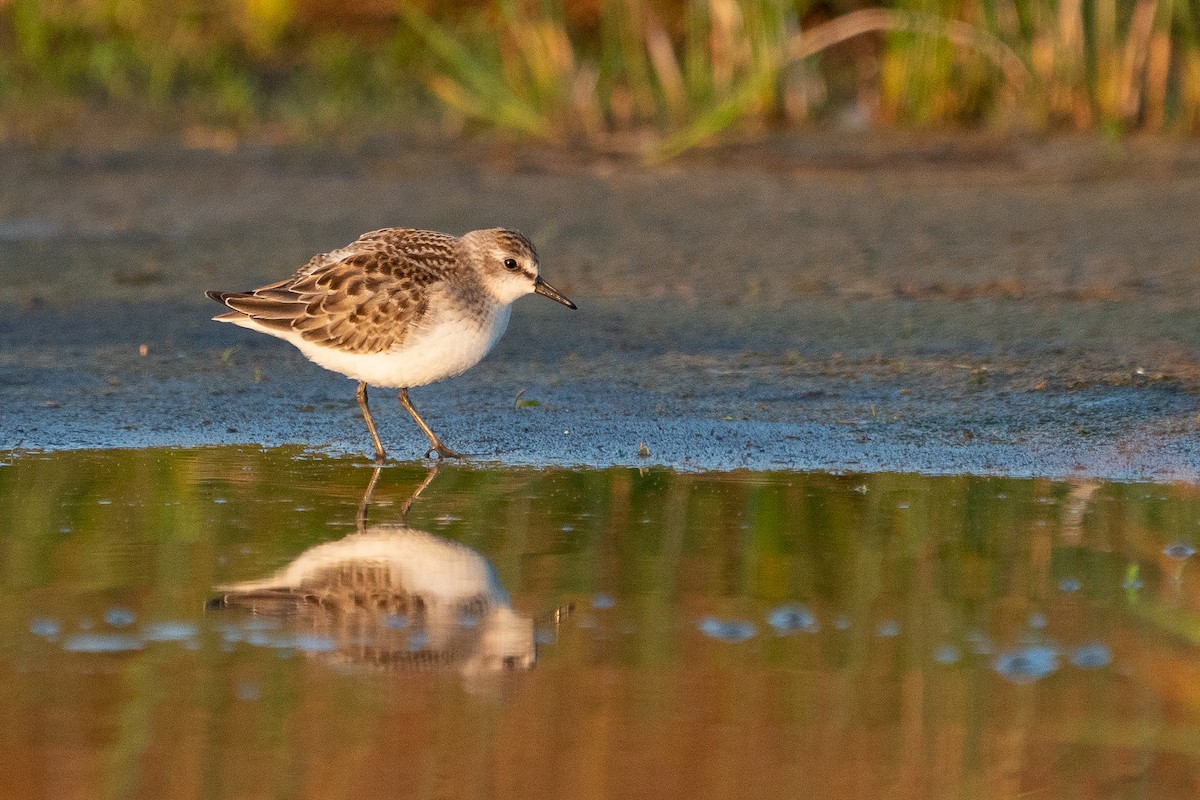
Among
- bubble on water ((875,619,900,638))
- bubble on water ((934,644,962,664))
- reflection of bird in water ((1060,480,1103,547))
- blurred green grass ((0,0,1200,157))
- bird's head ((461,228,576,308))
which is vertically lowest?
bubble on water ((934,644,962,664))

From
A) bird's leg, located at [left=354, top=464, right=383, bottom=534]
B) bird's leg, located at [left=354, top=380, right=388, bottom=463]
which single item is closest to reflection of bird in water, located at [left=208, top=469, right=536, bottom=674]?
bird's leg, located at [left=354, top=464, right=383, bottom=534]

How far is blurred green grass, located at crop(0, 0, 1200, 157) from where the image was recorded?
11.4m

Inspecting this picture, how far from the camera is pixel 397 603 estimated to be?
4.73 m

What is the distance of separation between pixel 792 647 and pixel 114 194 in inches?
313

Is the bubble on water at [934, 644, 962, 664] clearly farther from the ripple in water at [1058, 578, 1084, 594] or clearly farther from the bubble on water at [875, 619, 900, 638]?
the ripple in water at [1058, 578, 1084, 594]

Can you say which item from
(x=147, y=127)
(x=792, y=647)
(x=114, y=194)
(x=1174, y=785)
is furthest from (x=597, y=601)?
(x=147, y=127)

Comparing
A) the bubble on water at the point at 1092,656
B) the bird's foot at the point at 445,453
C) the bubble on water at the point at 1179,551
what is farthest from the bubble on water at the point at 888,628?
the bird's foot at the point at 445,453

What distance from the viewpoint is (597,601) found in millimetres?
4723

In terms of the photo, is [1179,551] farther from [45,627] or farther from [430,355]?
[45,627]

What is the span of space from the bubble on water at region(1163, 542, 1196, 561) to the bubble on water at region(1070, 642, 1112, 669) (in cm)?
80

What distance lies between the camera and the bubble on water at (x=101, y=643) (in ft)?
14.3

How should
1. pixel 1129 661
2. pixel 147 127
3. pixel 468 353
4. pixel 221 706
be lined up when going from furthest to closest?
1. pixel 147 127
2. pixel 468 353
3. pixel 1129 661
4. pixel 221 706

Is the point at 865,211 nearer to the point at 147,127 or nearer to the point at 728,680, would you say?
the point at 147,127

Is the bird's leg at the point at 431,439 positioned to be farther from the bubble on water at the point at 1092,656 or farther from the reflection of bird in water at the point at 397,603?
the bubble on water at the point at 1092,656
